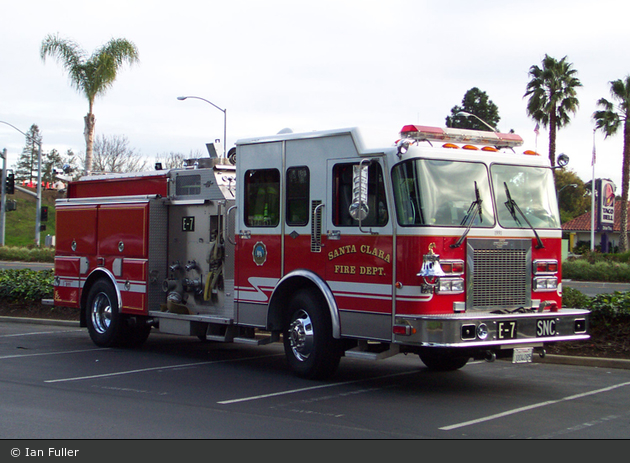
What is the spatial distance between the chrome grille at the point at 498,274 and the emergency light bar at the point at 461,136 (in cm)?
133

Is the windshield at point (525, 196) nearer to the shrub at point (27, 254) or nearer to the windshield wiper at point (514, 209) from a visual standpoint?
the windshield wiper at point (514, 209)

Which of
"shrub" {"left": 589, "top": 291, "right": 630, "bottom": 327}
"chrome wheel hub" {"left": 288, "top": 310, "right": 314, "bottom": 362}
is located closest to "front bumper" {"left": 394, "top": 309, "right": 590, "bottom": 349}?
"chrome wheel hub" {"left": 288, "top": 310, "right": 314, "bottom": 362}

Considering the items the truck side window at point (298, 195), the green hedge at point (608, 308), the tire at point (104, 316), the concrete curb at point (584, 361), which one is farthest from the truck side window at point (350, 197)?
the tire at point (104, 316)

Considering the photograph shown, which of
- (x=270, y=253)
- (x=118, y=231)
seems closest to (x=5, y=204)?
(x=118, y=231)

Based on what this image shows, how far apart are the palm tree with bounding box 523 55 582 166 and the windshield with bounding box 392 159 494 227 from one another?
38.3 m

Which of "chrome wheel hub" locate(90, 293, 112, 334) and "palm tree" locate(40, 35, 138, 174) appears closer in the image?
"chrome wheel hub" locate(90, 293, 112, 334)

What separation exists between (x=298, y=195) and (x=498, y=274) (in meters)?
2.73

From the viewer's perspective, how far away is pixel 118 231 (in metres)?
12.7

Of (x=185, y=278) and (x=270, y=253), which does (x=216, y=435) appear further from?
(x=185, y=278)

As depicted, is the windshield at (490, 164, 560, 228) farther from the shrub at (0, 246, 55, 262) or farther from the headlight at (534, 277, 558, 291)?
the shrub at (0, 246, 55, 262)

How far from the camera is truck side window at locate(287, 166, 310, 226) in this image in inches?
391

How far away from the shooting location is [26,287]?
59.2ft

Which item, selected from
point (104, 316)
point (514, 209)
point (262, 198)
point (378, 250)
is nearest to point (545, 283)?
point (514, 209)

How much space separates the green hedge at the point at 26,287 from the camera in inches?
701
